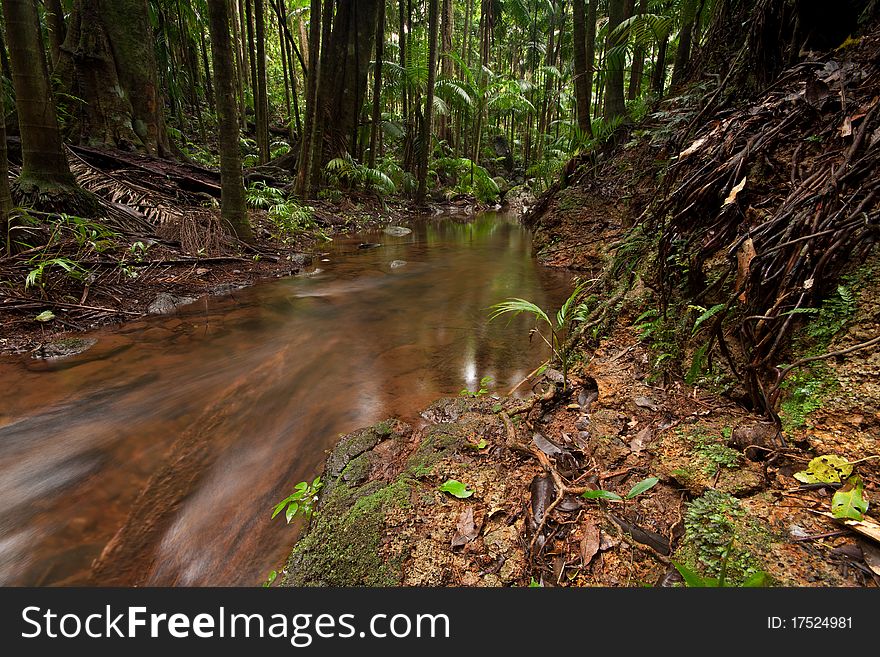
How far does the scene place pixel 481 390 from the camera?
280 cm

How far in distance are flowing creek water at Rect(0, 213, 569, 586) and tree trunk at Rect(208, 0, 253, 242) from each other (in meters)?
1.83

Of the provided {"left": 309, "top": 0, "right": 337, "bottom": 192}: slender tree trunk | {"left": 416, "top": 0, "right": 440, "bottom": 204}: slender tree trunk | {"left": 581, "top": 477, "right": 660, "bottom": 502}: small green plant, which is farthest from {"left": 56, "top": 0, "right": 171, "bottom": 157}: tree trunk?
{"left": 581, "top": 477, "right": 660, "bottom": 502}: small green plant

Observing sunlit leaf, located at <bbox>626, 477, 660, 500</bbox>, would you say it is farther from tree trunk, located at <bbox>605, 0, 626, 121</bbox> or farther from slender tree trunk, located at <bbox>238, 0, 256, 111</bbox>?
slender tree trunk, located at <bbox>238, 0, 256, 111</bbox>

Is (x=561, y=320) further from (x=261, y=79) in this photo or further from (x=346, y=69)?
(x=346, y=69)

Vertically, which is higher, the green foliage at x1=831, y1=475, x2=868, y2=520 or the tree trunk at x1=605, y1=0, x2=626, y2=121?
the tree trunk at x1=605, y1=0, x2=626, y2=121

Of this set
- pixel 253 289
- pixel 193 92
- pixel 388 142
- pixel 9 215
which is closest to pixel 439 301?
pixel 253 289

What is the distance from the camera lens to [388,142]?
69.8 ft

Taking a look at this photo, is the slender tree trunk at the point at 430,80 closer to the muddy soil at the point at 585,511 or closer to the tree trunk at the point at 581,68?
the tree trunk at the point at 581,68

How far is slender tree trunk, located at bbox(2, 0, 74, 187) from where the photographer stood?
12.8 ft

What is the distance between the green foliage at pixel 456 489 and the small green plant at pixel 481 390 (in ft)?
3.49

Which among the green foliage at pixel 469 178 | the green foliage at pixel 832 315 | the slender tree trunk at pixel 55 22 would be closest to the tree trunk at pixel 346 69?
the slender tree trunk at pixel 55 22

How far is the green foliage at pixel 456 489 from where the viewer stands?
62.2 inches

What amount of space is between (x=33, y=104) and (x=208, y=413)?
419 centimetres
